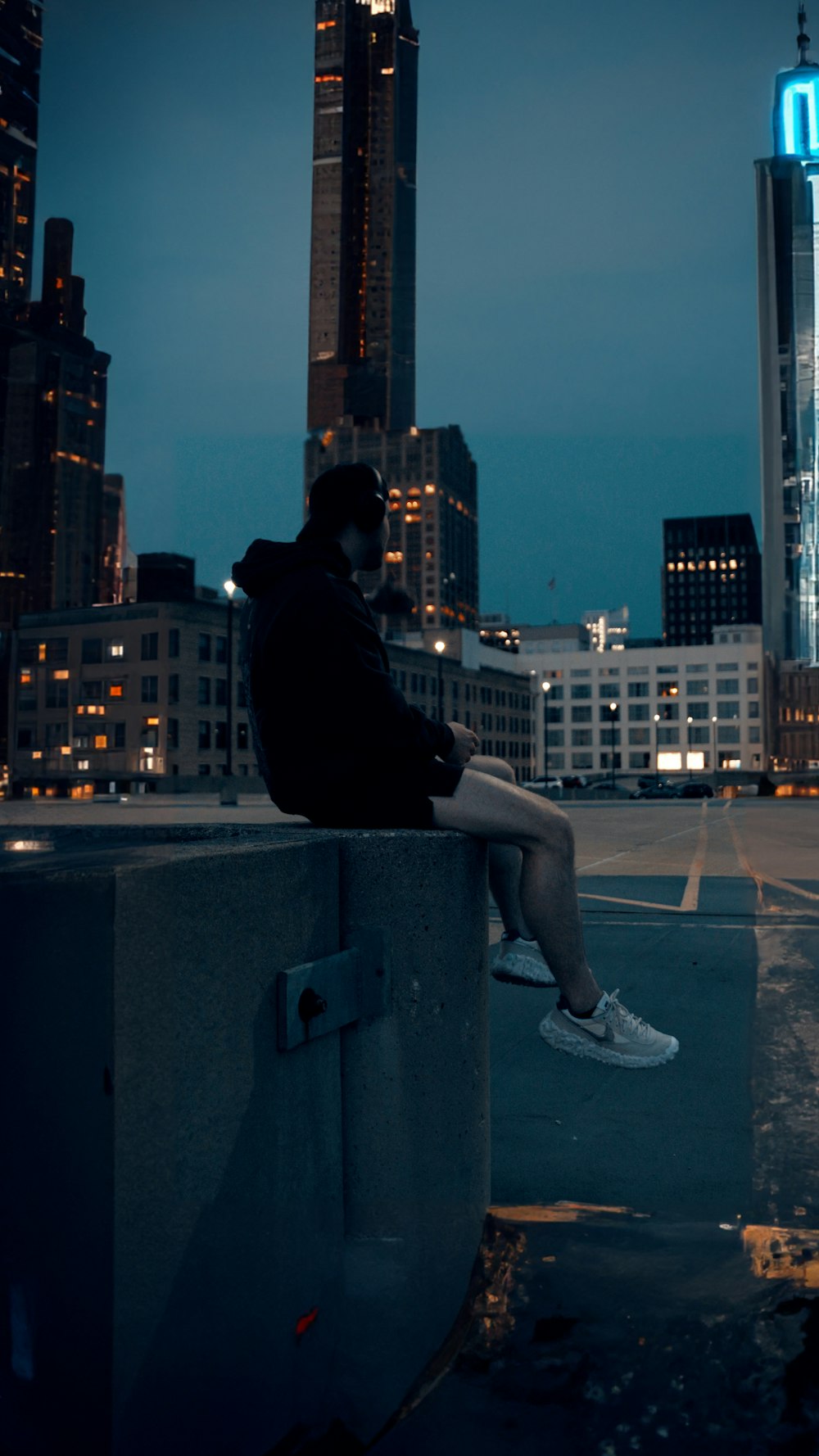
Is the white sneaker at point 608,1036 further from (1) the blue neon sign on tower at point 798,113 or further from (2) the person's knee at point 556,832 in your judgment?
(1) the blue neon sign on tower at point 798,113

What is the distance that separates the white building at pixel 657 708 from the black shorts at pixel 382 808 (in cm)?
12038

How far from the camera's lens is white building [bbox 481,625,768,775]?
122938mm

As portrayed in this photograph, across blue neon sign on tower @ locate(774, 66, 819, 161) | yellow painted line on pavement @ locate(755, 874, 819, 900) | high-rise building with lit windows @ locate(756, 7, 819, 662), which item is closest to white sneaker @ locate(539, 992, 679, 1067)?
yellow painted line on pavement @ locate(755, 874, 819, 900)

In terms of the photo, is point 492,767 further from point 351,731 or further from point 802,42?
point 802,42

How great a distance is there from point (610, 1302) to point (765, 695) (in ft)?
419

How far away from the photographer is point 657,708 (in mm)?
125812

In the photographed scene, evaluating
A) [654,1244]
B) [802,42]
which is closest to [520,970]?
[654,1244]

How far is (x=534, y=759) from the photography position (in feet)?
411

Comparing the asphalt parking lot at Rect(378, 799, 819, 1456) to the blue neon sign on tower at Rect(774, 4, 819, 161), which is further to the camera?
the blue neon sign on tower at Rect(774, 4, 819, 161)

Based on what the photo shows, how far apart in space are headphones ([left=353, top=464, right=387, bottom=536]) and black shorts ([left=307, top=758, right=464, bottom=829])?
0.76 metres

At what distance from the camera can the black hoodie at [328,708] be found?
220cm

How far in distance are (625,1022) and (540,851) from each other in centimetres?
73

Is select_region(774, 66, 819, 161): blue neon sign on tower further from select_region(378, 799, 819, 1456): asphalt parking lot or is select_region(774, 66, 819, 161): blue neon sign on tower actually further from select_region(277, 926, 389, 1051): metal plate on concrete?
select_region(277, 926, 389, 1051): metal plate on concrete

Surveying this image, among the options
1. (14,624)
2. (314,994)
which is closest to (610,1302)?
(314,994)
